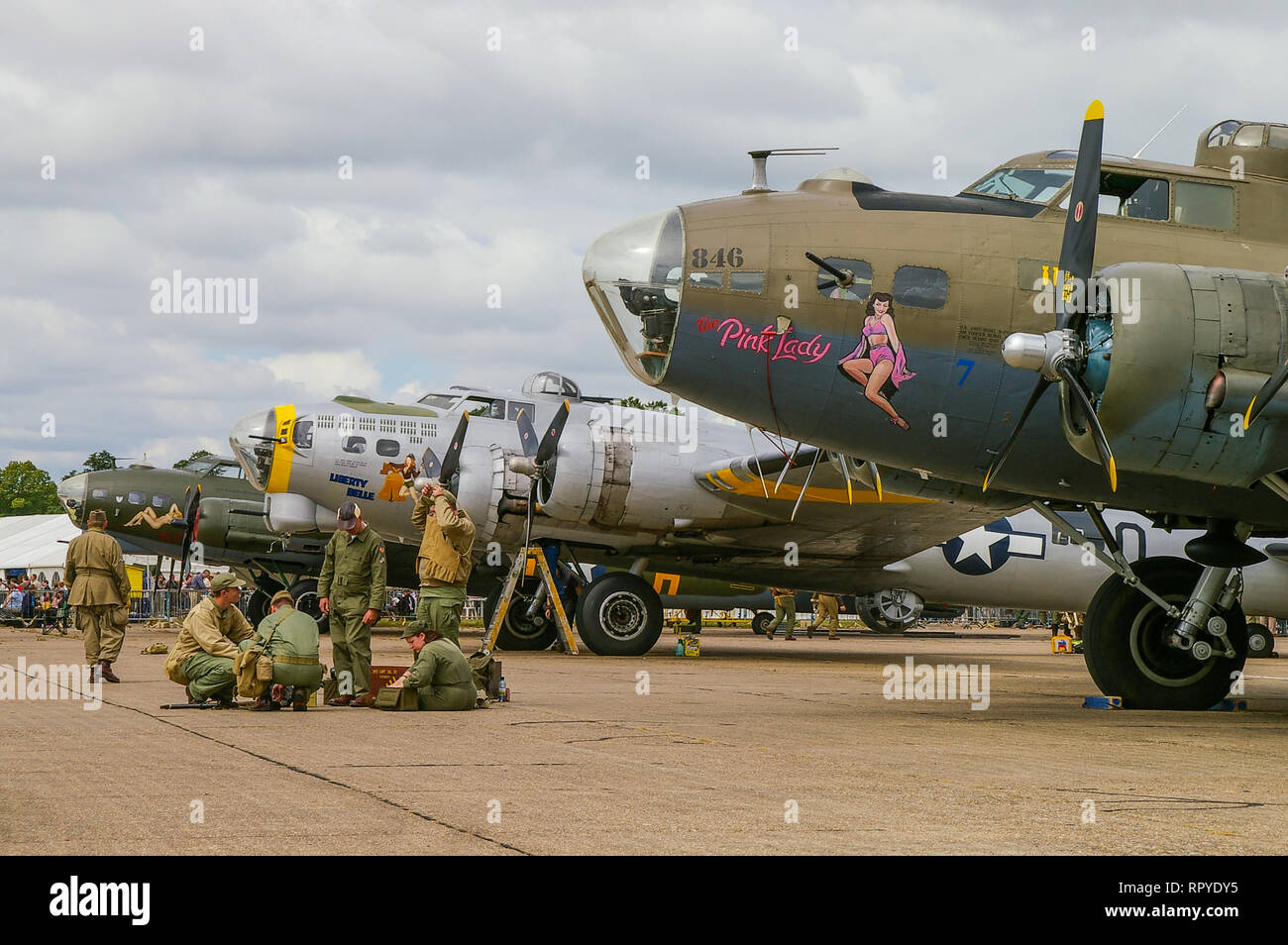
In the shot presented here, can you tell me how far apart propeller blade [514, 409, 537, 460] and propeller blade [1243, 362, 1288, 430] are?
565 inches

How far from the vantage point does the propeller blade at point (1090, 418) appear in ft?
31.9

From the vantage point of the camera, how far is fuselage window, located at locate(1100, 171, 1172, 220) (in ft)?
38.1

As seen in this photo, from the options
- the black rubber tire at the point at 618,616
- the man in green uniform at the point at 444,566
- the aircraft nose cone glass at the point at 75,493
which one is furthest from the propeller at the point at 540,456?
the aircraft nose cone glass at the point at 75,493

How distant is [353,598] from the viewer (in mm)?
12711

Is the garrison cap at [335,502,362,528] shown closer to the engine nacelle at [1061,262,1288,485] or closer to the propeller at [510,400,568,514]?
→ the engine nacelle at [1061,262,1288,485]

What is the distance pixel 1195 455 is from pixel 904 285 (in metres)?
2.76

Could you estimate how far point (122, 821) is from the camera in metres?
6.03

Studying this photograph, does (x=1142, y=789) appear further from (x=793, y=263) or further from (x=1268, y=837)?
(x=793, y=263)

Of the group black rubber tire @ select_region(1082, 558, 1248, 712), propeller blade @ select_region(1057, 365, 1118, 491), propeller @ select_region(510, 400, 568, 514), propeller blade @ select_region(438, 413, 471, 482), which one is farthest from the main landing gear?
propeller blade @ select_region(438, 413, 471, 482)

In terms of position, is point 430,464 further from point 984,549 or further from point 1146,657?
point 1146,657

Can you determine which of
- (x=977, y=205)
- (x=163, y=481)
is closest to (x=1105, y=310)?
(x=977, y=205)

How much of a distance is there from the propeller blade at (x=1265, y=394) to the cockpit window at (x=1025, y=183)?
3.07 m

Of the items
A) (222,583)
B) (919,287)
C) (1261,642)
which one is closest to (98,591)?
(222,583)

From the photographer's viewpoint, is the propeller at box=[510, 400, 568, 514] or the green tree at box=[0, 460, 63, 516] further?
the green tree at box=[0, 460, 63, 516]
